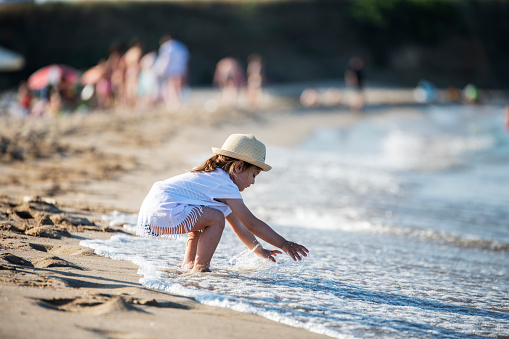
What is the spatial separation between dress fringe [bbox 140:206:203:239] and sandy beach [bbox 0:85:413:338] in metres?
0.25

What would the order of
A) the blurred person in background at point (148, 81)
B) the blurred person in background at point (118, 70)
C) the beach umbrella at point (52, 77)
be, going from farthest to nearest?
1. the beach umbrella at point (52, 77)
2. the blurred person in background at point (148, 81)
3. the blurred person in background at point (118, 70)

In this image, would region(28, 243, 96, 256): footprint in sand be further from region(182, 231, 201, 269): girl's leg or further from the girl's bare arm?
the girl's bare arm

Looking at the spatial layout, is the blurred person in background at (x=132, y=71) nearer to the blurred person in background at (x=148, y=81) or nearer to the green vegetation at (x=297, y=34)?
the blurred person in background at (x=148, y=81)

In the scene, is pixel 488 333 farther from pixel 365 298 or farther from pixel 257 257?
pixel 257 257

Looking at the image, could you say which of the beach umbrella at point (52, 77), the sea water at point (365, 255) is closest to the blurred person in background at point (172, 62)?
the beach umbrella at point (52, 77)

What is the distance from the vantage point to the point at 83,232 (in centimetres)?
411

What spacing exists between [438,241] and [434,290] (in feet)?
5.10

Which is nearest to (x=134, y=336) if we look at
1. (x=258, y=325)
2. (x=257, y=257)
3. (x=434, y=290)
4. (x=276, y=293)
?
(x=258, y=325)

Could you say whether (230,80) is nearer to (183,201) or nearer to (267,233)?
(183,201)

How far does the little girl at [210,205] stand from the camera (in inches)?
133

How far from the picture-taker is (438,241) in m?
5.20

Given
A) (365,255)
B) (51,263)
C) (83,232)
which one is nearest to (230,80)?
(365,255)

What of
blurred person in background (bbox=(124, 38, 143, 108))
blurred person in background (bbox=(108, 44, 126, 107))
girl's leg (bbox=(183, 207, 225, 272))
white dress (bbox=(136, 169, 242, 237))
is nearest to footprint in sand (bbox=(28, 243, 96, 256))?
white dress (bbox=(136, 169, 242, 237))

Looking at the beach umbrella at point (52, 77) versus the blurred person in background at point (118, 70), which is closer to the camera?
the blurred person in background at point (118, 70)
